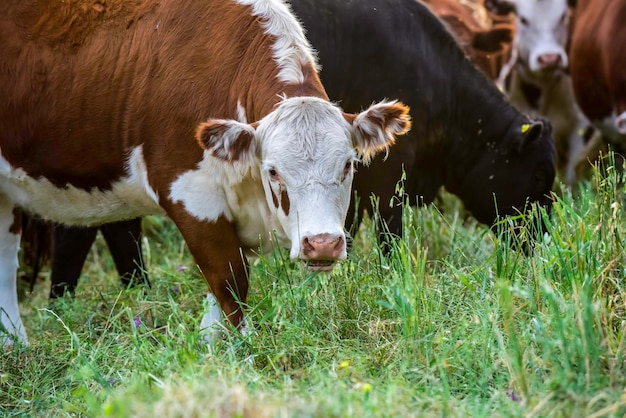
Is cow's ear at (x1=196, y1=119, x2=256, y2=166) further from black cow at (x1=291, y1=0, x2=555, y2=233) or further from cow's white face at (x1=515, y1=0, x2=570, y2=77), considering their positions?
cow's white face at (x1=515, y1=0, x2=570, y2=77)

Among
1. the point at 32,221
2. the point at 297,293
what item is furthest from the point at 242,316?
the point at 32,221

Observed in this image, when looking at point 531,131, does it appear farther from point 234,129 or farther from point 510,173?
Result: point 234,129

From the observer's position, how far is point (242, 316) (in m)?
4.85

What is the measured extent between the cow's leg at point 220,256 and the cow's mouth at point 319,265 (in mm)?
579

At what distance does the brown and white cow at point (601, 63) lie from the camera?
800 cm

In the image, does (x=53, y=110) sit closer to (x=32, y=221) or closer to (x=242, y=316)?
(x=242, y=316)

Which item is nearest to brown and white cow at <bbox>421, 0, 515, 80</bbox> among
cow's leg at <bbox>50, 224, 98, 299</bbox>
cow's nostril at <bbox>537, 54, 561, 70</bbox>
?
cow's nostril at <bbox>537, 54, 561, 70</bbox>

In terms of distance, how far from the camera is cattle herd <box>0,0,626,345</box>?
179 inches

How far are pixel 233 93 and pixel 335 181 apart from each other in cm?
73

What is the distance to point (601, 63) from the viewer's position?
830 centimetres

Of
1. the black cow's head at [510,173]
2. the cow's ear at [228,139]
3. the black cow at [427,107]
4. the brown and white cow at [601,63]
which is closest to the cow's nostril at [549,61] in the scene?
the brown and white cow at [601,63]

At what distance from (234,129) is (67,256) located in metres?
2.32

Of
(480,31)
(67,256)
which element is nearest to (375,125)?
(67,256)

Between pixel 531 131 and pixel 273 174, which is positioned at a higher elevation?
pixel 273 174
